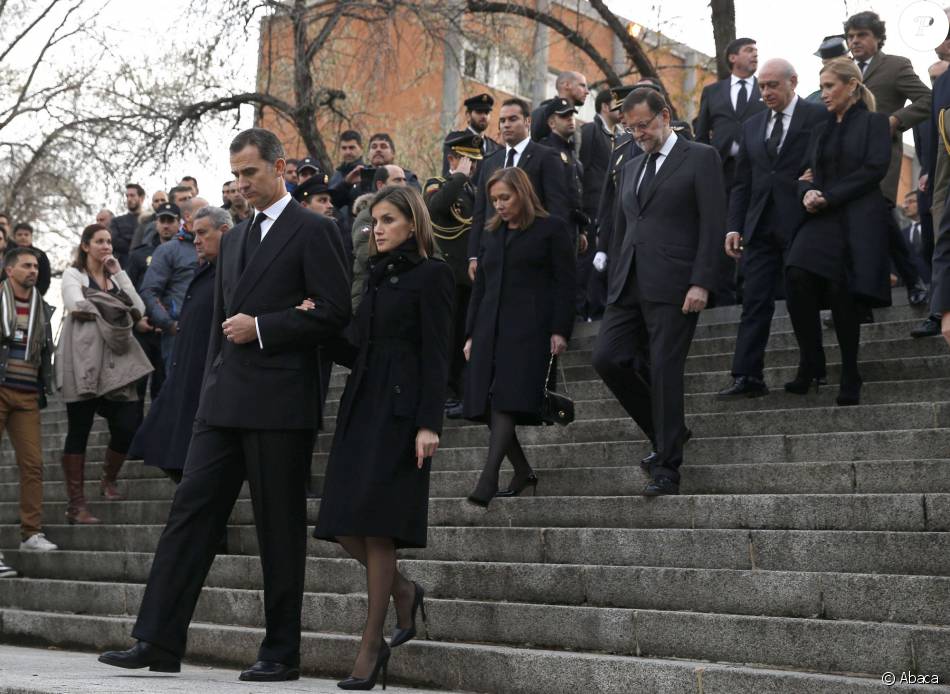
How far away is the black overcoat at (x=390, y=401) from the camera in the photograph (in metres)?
A: 6.07

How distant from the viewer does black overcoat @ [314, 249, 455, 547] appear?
239 inches

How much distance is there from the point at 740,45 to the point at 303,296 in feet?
21.9

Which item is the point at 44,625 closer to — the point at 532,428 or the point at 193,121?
the point at 532,428

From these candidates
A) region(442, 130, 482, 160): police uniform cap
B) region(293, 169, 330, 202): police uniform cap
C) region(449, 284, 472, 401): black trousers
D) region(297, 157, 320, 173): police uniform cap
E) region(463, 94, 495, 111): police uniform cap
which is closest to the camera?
region(449, 284, 472, 401): black trousers

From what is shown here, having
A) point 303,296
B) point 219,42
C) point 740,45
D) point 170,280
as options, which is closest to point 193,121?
point 219,42

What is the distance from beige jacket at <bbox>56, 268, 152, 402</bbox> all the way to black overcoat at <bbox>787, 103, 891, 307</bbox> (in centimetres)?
502

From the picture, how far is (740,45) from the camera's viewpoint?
11.9 m

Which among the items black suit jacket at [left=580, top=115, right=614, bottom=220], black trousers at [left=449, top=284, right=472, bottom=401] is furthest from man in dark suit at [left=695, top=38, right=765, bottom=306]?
black trousers at [left=449, top=284, right=472, bottom=401]

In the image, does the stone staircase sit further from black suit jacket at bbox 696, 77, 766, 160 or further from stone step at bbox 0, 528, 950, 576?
black suit jacket at bbox 696, 77, 766, 160

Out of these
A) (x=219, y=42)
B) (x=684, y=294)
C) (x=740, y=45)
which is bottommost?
(x=684, y=294)

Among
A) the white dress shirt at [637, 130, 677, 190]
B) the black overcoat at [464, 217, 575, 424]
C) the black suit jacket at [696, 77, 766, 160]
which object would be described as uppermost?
the black suit jacket at [696, 77, 766, 160]

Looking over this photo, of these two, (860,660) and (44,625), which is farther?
(44,625)

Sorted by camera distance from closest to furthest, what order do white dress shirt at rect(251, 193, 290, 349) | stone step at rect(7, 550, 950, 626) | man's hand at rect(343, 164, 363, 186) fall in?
stone step at rect(7, 550, 950, 626)
white dress shirt at rect(251, 193, 290, 349)
man's hand at rect(343, 164, 363, 186)

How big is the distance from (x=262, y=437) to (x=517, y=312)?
2539 mm
